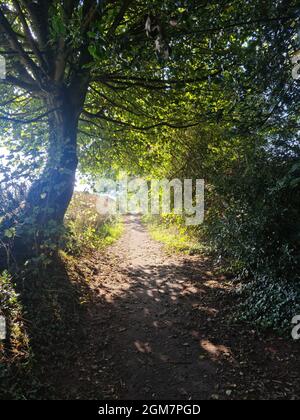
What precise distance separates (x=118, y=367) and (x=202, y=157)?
29.2 ft

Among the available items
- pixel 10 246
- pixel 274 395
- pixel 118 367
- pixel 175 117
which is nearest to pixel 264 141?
pixel 175 117

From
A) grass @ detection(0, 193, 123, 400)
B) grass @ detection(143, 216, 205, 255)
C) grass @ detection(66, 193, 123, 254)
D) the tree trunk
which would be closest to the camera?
grass @ detection(0, 193, 123, 400)

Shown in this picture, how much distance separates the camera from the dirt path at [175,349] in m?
4.04

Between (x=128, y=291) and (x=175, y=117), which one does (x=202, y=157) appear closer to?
(x=175, y=117)

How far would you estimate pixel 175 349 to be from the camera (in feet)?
16.4

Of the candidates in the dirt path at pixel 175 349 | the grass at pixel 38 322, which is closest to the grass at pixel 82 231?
the grass at pixel 38 322

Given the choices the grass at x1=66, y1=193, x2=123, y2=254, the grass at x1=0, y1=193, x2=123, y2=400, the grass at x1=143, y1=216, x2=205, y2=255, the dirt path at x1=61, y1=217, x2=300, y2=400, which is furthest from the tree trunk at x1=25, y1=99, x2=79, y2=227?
the grass at x1=143, y1=216, x2=205, y2=255

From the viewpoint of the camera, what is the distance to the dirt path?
4.04 meters

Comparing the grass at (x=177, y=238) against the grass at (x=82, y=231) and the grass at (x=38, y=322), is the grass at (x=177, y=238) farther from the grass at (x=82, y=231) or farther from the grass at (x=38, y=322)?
the grass at (x=38, y=322)

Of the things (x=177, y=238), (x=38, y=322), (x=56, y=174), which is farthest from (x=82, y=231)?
(x=38, y=322)

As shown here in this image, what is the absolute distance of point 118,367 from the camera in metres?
4.57

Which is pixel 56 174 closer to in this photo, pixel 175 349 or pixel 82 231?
pixel 175 349

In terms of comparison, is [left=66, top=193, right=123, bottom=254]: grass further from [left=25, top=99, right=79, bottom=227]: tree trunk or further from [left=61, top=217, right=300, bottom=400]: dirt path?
[left=61, top=217, right=300, bottom=400]: dirt path
